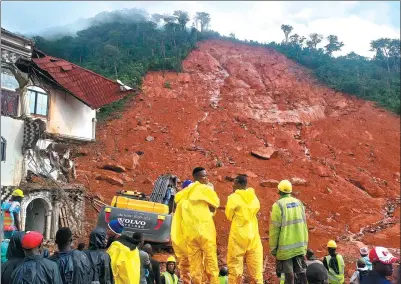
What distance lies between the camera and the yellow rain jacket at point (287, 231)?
5453mm

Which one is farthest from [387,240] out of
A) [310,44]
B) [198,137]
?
[310,44]

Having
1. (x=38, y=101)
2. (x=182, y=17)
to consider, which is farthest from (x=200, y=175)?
(x=182, y=17)

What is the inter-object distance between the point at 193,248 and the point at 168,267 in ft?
6.52

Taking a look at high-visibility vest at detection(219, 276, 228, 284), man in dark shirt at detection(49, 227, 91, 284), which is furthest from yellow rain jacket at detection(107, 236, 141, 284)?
high-visibility vest at detection(219, 276, 228, 284)

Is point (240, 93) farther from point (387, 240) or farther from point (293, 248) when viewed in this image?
point (293, 248)

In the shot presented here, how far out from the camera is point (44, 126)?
14.1 meters

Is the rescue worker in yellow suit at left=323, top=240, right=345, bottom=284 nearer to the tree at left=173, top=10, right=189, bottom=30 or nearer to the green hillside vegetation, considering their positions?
the green hillside vegetation

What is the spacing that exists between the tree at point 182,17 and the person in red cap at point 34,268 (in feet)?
126

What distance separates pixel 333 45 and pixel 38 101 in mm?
33918

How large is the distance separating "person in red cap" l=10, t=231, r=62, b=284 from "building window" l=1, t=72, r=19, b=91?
32.9 ft

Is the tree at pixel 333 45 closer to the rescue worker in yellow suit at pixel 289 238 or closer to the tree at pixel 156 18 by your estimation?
the tree at pixel 156 18

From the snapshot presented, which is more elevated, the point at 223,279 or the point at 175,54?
the point at 175,54

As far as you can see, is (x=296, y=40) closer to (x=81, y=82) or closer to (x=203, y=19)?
(x=203, y=19)

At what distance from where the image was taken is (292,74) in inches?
1464
